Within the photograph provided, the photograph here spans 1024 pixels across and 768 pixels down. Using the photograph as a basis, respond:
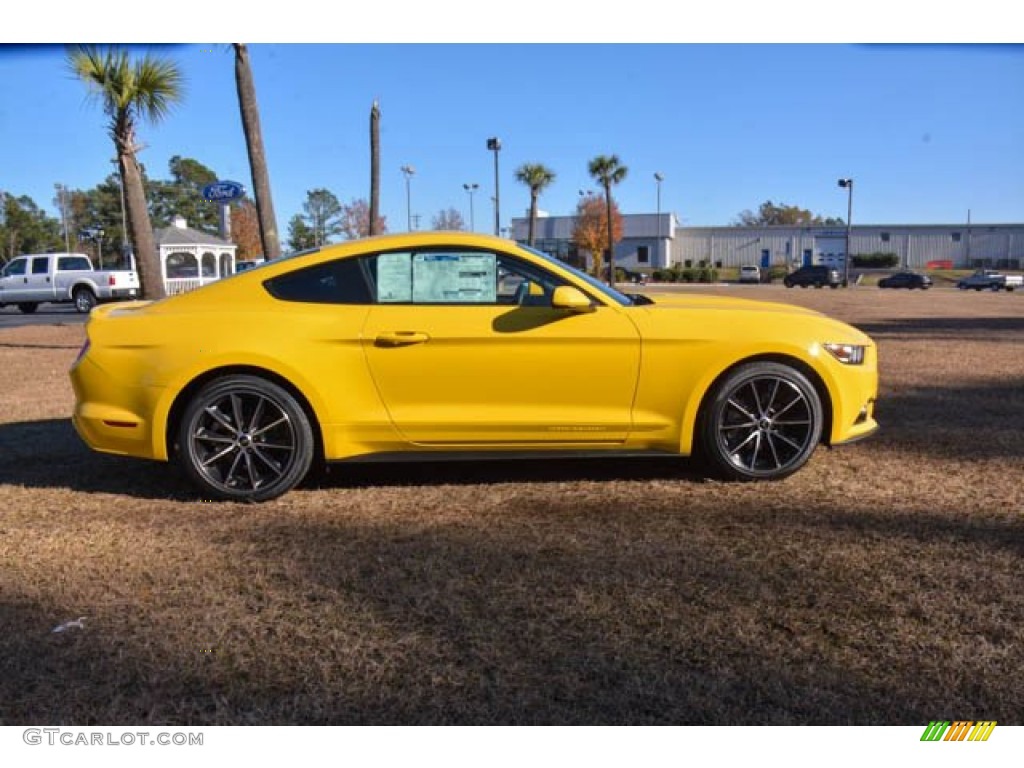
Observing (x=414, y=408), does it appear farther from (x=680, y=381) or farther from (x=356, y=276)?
(x=680, y=381)

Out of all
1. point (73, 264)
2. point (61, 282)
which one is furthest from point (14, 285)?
point (73, 264)

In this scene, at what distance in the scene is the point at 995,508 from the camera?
170 inches

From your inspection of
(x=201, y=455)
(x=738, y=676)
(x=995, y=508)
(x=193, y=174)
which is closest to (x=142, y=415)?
(x=201, y=455)

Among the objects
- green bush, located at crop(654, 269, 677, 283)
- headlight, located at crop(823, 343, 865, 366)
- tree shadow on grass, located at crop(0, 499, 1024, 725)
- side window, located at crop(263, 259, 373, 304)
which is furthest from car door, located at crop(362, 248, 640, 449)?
green bush, located at crop(654, 269, 677, 283)

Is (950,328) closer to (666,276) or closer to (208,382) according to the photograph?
(208,382)

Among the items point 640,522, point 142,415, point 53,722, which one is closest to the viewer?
point 53,722

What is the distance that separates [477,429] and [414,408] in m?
0.36

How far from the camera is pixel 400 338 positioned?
4.54 metres

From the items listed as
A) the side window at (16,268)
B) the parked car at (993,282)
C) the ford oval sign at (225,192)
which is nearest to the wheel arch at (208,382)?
the ford oval sign at (225,192)

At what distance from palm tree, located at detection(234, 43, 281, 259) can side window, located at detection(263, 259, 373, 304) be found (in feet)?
25.6

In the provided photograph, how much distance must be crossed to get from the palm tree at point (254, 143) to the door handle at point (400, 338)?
8.22 meters

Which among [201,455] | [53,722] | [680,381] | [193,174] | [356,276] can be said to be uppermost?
[193,174]

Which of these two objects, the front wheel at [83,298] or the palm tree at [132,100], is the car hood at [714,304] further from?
the front wheel at [83,298]

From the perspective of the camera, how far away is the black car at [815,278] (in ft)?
177
